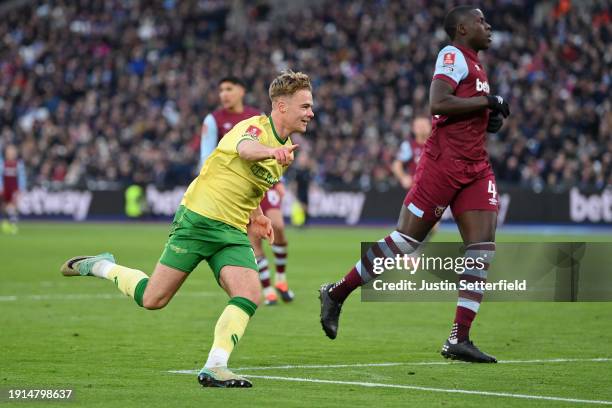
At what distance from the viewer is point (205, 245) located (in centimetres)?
792

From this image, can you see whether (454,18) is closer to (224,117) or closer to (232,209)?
(232,209)

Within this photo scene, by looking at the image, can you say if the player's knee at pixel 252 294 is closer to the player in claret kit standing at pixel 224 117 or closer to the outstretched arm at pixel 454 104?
the outstretched arm at pixel 454 104

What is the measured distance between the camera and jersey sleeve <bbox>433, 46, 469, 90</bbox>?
9.12m

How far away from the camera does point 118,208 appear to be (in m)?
37.2

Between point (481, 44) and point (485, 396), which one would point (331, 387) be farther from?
point (481, 44)

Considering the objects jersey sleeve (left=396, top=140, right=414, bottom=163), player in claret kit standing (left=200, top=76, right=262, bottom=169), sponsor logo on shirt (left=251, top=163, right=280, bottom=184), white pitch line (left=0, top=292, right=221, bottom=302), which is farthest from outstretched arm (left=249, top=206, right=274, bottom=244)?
jersey sleeve (left=396, top=140, right=414, bottom=163)

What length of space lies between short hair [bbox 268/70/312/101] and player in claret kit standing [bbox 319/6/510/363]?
145 centimetres

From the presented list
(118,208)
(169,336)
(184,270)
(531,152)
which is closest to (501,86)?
(531,152)

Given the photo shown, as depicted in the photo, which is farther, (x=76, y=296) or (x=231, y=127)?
(x=76, y=296)

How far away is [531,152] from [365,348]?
74.1 ft

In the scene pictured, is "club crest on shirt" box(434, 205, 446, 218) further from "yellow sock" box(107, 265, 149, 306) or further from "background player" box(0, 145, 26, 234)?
"background player" box(0, 145, 26, 234)

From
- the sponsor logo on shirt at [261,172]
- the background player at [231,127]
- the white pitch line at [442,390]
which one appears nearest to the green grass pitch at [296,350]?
the white pitch line at [442,390]

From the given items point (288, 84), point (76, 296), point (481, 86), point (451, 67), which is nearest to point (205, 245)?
point (288, 84)

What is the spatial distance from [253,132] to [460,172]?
2.05 meters
